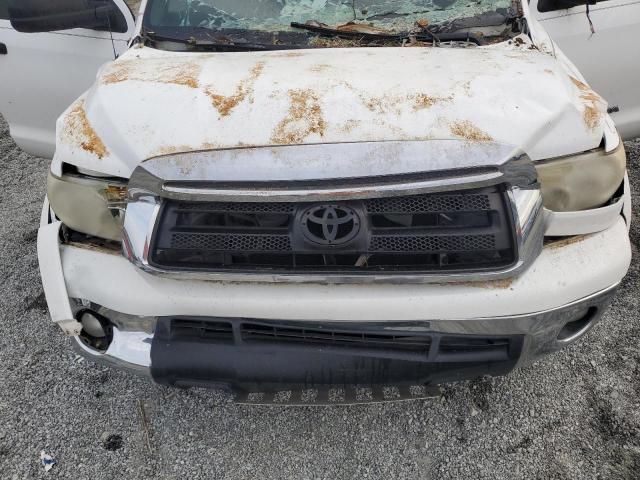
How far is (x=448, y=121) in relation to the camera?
5.89 ft

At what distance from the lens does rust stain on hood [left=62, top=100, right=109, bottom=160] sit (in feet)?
6.31

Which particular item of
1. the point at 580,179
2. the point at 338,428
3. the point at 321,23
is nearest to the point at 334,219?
the point at 580,179

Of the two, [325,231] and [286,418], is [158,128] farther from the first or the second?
[286,418]

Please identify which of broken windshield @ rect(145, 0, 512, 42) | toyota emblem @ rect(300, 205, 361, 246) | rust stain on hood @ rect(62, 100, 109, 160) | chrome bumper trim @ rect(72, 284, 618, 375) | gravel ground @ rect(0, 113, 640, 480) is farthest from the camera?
broken windshield @ rect(145, 0, 512, 42)

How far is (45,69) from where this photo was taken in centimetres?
329

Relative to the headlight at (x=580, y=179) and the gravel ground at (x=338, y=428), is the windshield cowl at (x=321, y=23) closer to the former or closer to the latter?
the headlight at (x=580, y=179)

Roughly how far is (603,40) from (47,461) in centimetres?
368

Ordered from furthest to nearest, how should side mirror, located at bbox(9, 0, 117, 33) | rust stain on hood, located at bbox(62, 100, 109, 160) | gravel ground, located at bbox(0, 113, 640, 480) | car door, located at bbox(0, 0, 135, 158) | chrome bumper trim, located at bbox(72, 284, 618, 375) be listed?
car door, located at bbox(0, 0, 135, 158) < side mirror, located at bbox(9, 0, 117, 33) < gravel ground, located at bbox(0, 113, 640, 480) < rust stain on hood, located at bbox(62, 100, 109, 160) < chrome bumper trim, located at bbox(72, 284, 618, 375)

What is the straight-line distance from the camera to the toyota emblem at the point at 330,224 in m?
1.70

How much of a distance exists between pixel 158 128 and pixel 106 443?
1.42 m

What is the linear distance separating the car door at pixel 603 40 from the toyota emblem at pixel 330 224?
209cm

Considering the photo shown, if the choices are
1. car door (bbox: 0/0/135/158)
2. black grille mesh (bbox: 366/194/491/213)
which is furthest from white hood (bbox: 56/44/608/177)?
car door (bbox: 0/0/135/158)

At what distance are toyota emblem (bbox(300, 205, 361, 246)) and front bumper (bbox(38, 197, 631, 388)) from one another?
7.4 inches

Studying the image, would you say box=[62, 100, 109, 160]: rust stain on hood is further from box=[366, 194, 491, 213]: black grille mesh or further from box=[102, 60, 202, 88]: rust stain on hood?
box=[366, 194, 491, 213]: black grille mesh
